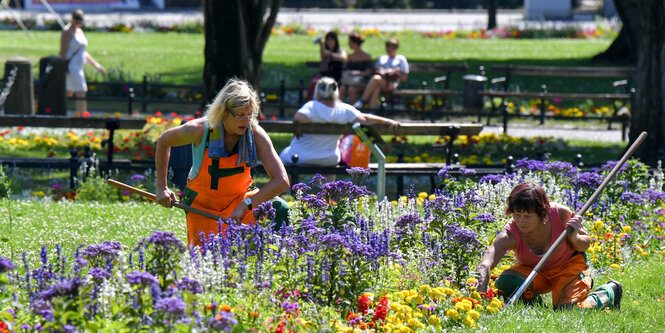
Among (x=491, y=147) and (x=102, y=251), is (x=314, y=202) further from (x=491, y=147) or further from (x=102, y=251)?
(x=491, y=147)

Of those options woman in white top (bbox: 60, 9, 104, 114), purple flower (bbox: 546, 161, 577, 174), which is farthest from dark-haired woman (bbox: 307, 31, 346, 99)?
purple flower (bbox: 546, 161, 577, 174)

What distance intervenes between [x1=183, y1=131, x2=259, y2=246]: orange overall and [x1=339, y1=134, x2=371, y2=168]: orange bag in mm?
3470

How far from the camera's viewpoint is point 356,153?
990 centimetres

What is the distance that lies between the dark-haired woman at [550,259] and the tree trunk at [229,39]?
307 inches

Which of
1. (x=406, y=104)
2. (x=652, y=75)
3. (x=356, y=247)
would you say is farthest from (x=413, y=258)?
(x=406, y=104)

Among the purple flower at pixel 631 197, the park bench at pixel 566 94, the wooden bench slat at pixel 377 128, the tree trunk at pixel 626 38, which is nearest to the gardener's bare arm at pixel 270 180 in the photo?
the wooden bench slat at pixel 377 128

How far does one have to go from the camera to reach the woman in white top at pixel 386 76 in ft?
54.1

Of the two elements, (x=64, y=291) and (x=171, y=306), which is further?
(x=64, y=291)

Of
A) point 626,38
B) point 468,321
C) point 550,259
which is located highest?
point 626,38

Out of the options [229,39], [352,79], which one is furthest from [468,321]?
[352,79]

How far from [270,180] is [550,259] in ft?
5.97

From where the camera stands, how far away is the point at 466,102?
1809cm

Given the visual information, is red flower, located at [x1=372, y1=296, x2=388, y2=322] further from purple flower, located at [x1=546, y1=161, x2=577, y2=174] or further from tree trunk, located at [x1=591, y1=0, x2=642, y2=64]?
tree trunk, located at [x1=591, y1=0, x2=642, y2=64]

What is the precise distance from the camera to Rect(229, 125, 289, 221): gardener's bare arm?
6227 millimetres
